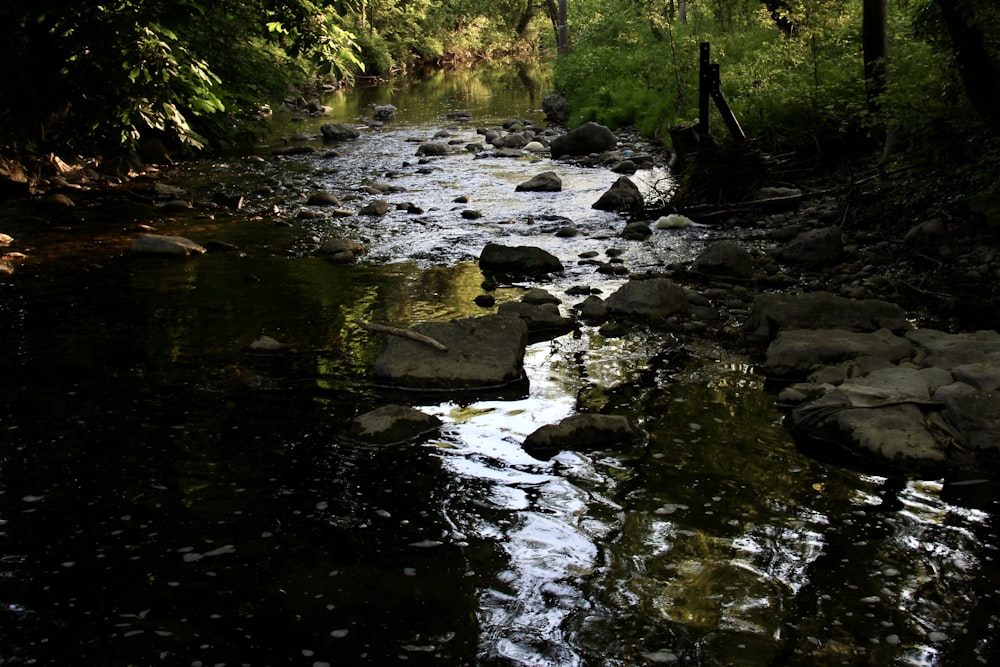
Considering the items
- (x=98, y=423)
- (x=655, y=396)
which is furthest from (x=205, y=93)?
(x=655, y=396)

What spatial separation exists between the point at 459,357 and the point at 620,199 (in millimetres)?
6858

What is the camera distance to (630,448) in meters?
5.75

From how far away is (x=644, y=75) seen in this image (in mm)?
23484

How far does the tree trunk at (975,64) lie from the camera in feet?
28.2

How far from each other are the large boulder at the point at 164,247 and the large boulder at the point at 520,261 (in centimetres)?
358

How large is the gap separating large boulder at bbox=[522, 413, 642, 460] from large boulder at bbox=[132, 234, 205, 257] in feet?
21.6

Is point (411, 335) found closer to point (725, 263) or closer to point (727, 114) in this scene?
point (725, 263)

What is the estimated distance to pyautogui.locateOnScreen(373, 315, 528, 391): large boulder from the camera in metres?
6.84

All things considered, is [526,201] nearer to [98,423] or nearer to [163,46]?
[163,46]

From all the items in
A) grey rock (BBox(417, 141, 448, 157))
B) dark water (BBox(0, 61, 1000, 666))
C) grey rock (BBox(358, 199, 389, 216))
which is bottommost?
dark water (BBox(0, 61, 1000, 666))

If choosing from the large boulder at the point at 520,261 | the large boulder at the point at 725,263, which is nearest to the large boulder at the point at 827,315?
the large boulder at the point at 725,263

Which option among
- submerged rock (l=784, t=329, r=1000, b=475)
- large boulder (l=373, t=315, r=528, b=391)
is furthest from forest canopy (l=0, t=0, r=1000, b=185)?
large boulder (l=373, t=315, r=528, b=391)

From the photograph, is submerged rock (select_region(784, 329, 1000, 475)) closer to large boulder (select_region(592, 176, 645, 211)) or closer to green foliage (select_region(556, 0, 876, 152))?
green foliage (select_region(556, 0, 876, 152))

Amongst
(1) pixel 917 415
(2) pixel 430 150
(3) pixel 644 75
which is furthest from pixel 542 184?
(3) pixel 644 75
